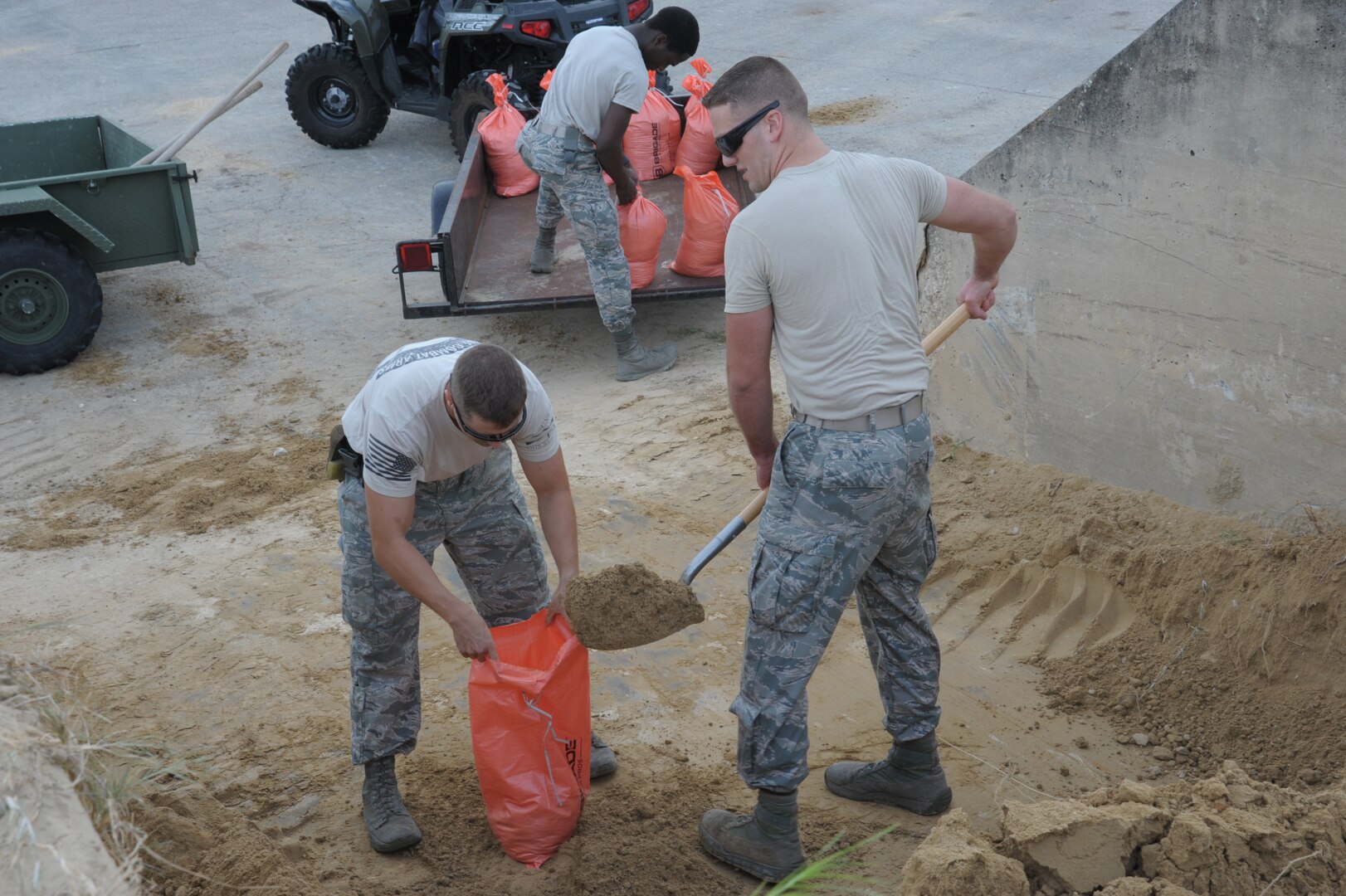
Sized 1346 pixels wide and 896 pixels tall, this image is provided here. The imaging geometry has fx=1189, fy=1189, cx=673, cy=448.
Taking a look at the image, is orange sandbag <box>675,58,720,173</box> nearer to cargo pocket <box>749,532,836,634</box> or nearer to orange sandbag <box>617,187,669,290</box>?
orange sandbag <box>617,187,669,290</box>

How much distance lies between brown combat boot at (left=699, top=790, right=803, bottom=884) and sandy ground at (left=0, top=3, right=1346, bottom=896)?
73 millimetres

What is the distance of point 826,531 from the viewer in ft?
9.32

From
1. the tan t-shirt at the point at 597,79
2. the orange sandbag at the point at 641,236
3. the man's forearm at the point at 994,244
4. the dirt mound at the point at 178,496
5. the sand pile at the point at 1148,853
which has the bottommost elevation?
the dirt mound at the point at 178,496

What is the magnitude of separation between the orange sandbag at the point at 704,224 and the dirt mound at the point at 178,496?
220 centimetres

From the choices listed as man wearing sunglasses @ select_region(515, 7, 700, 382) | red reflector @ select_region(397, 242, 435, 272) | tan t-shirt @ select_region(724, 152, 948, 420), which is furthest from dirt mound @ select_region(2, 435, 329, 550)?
A: tan t-shirt @ select_region(724, 152, 948, 420)

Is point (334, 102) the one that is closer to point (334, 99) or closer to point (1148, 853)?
point (334, 99)

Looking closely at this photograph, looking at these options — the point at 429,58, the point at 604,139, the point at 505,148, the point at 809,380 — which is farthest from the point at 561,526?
the point at 429,58

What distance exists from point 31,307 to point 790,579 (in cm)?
536

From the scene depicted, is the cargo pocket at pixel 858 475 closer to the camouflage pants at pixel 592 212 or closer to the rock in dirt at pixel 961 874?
the rock in dirt at pixel 961 874

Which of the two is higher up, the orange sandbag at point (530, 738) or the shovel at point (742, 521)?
the shovel at point (742, 521)

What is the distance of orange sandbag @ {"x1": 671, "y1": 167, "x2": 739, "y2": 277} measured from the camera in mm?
6398

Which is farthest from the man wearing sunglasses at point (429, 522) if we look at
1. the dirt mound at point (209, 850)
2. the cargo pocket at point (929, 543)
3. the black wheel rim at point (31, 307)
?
the black wheel rim at point (31, 307)

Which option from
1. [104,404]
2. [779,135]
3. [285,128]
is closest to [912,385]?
[779,135]

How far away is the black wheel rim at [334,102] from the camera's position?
32.2 feet
